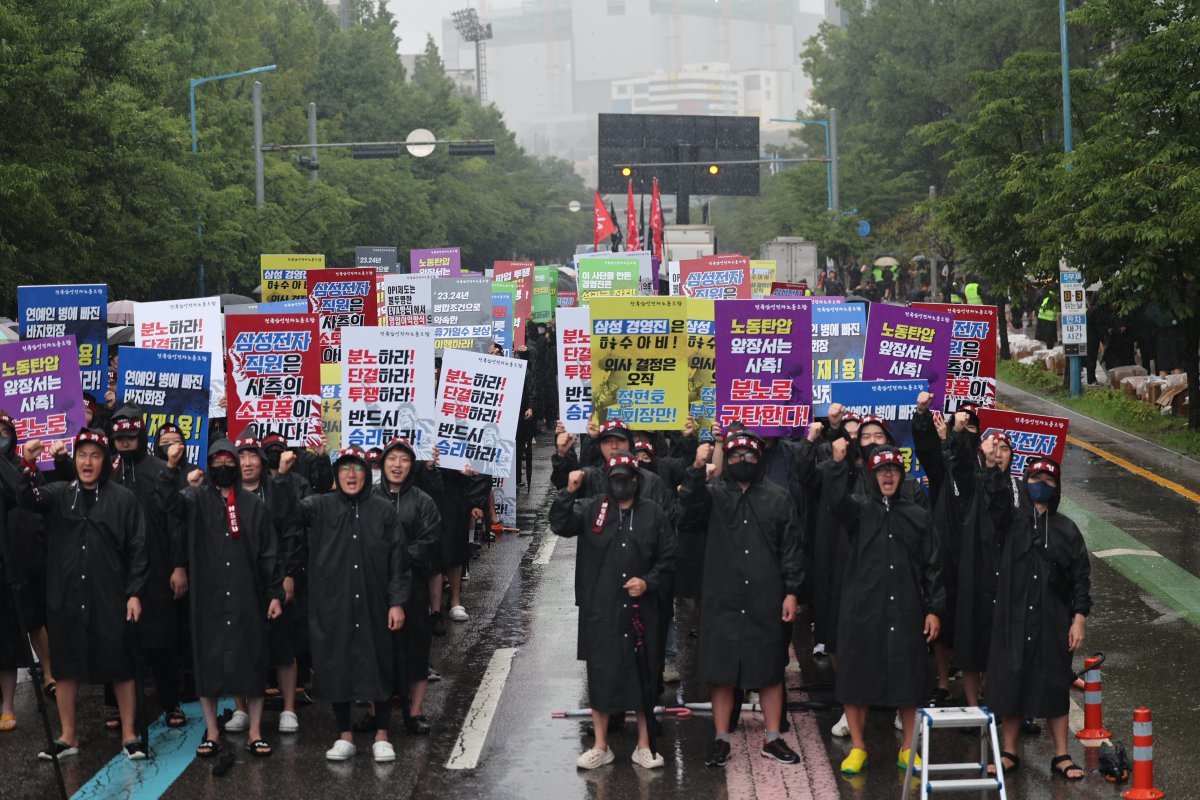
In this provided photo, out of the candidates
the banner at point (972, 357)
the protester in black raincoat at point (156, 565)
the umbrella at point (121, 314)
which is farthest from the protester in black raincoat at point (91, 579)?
the umbrella at point (121, 314)

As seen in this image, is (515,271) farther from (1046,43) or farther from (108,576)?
(1046,43)

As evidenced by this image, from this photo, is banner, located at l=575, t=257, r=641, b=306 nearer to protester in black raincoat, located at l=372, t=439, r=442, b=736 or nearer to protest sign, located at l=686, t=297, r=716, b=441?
protest sign, located at l=686, t=297, r=716, b=441

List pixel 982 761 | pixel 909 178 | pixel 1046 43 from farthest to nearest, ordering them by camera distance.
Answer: pixel 909 178 < pixel 1046 43 < pixel 982 761

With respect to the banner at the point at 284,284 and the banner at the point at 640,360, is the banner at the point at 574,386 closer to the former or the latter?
the banner at the point at 640,360

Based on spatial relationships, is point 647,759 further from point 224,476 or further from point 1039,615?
point 224,476

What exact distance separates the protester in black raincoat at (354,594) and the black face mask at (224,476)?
45 cm

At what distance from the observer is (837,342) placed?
14.2 m

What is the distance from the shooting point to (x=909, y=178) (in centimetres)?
6156

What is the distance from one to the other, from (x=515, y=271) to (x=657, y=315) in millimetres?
14263

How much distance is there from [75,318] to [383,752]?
5978mm

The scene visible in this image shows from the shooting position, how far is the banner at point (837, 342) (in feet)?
46.1

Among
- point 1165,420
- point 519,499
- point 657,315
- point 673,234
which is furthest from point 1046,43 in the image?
point 657,315

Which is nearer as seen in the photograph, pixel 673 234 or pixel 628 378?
pixel 628 378

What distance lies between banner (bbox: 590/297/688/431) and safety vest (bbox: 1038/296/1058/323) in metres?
21.4
